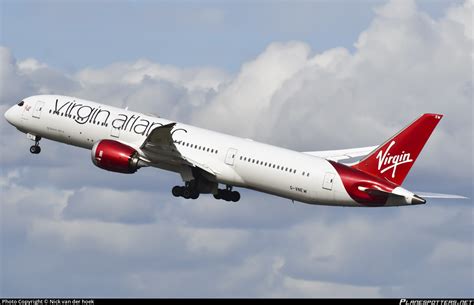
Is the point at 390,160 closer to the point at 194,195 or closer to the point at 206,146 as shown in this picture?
the point at 206,146

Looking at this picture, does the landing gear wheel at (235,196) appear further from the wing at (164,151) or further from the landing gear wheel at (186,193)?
the wing at (164,151)

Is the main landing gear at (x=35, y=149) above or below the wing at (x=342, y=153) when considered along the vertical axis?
above

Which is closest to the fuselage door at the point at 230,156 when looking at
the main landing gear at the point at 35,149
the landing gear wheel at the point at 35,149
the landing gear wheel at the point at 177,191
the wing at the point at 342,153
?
the landing gear wheel at the point at 177,191

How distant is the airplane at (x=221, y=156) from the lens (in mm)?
82500

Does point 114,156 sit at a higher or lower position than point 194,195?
higher

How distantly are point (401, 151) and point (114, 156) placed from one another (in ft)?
71.8

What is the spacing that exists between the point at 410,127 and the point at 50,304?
31354mm

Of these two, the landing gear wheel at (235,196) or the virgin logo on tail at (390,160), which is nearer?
the virgin logo on tail at (390,160)

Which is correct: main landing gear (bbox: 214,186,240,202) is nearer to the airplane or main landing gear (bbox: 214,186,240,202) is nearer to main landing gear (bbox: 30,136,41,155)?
the airplane

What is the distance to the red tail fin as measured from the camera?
81375mm

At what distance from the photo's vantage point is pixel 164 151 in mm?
88625

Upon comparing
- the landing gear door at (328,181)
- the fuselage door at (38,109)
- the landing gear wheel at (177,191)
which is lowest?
the landing gear door at (328,181)

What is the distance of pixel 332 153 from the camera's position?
9562cm

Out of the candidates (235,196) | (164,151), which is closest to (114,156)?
(164,151)
